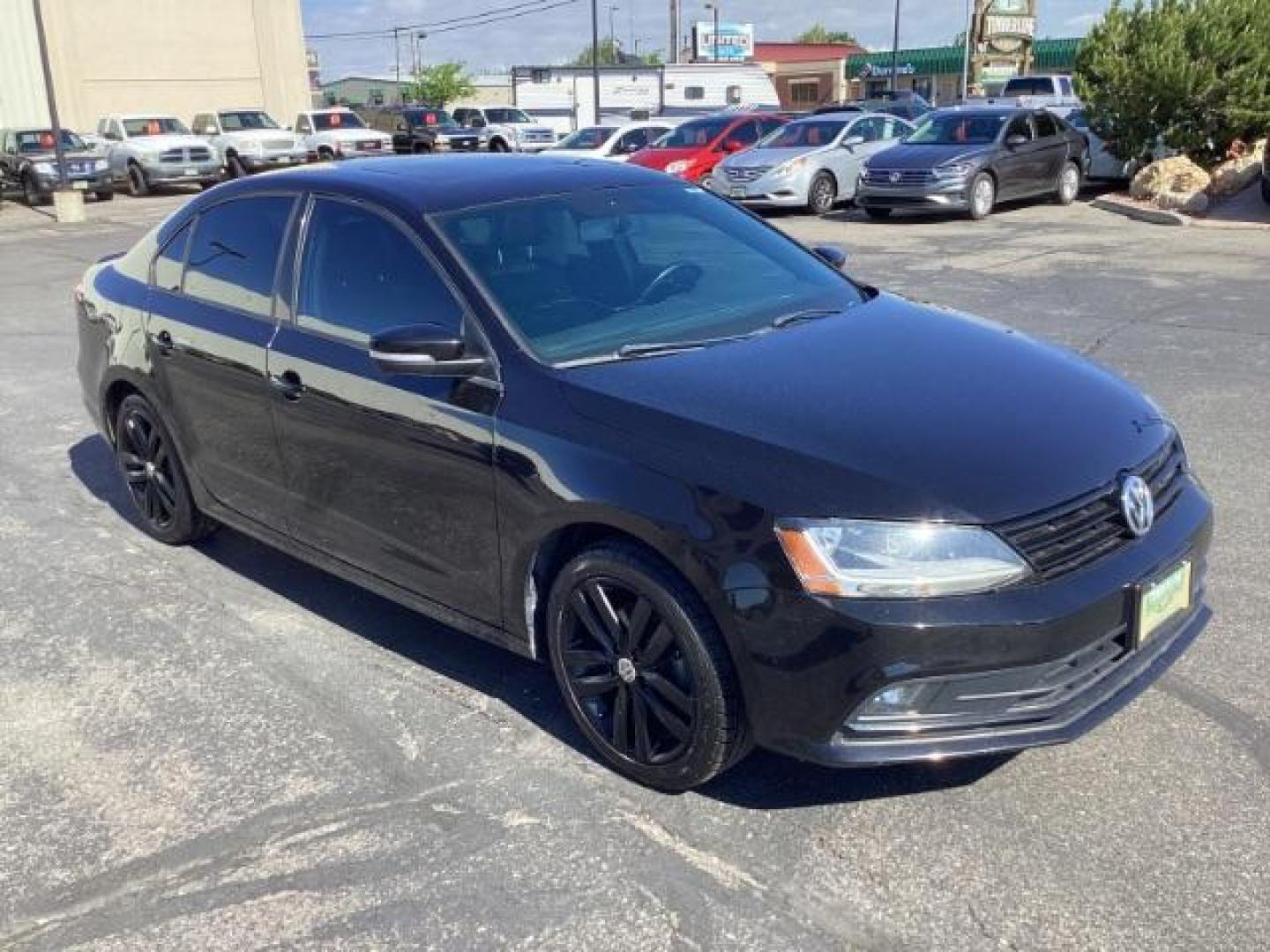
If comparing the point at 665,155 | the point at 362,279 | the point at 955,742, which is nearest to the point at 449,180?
the point at 362,279

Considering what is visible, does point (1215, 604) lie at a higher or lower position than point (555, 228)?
lower

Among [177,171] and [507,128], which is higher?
[507,128]

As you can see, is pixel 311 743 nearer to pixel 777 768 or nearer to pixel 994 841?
pixel 777 768

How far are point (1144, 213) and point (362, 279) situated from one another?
50.8 ft

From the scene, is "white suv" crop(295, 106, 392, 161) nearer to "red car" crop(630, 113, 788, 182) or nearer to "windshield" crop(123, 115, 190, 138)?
"windshield" crop(123, 115, 190, 138)

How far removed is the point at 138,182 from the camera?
2789 centimetres

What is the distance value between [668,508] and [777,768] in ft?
3.02

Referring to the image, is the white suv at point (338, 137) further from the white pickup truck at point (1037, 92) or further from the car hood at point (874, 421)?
the car hood at point (874, 421)

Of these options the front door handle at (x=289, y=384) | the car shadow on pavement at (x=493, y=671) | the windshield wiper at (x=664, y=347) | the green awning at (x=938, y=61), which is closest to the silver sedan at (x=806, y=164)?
the car shadow on pavement at (x=493, y=671)

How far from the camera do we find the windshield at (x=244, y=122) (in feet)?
100.0

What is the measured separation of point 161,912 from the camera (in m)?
2.86

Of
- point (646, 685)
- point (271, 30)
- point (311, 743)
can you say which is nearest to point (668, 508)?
point (646, 685)

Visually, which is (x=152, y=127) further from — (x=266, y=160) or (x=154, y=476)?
(x=154, y=476)

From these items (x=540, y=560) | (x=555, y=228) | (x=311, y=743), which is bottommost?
(x=311, y=743)
